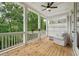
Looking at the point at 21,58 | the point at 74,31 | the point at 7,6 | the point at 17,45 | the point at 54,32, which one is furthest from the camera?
the point at 17,45

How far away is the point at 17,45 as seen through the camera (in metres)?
3.35

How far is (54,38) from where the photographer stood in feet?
9.51

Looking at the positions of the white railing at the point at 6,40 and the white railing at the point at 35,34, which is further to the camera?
the white railing at the point at 35,34

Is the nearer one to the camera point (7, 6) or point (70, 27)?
point (7, 6)

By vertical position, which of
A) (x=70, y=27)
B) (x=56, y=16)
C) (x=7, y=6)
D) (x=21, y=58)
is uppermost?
(x=7, y=6)

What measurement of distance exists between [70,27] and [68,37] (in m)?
0.32

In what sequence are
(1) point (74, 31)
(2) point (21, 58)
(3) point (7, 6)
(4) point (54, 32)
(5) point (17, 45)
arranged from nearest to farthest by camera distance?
(2) point (21, 58) → (3) point (7, 6) → (4) point (54, 32) → (1) point (74, 31) → (5) point (17, 45)

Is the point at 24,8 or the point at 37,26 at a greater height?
the point at 24,8

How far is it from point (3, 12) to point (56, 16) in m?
1.22

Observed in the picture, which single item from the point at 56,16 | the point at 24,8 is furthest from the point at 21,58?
the point at 24,8

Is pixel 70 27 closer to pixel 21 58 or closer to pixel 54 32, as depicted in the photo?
pixel 54 32

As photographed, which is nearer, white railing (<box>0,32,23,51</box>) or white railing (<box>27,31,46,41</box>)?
white railing (<box>0,32,23,51</box>)

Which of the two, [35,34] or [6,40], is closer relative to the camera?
[6,40]

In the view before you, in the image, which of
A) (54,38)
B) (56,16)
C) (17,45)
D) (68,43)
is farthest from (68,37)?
(17,45)
